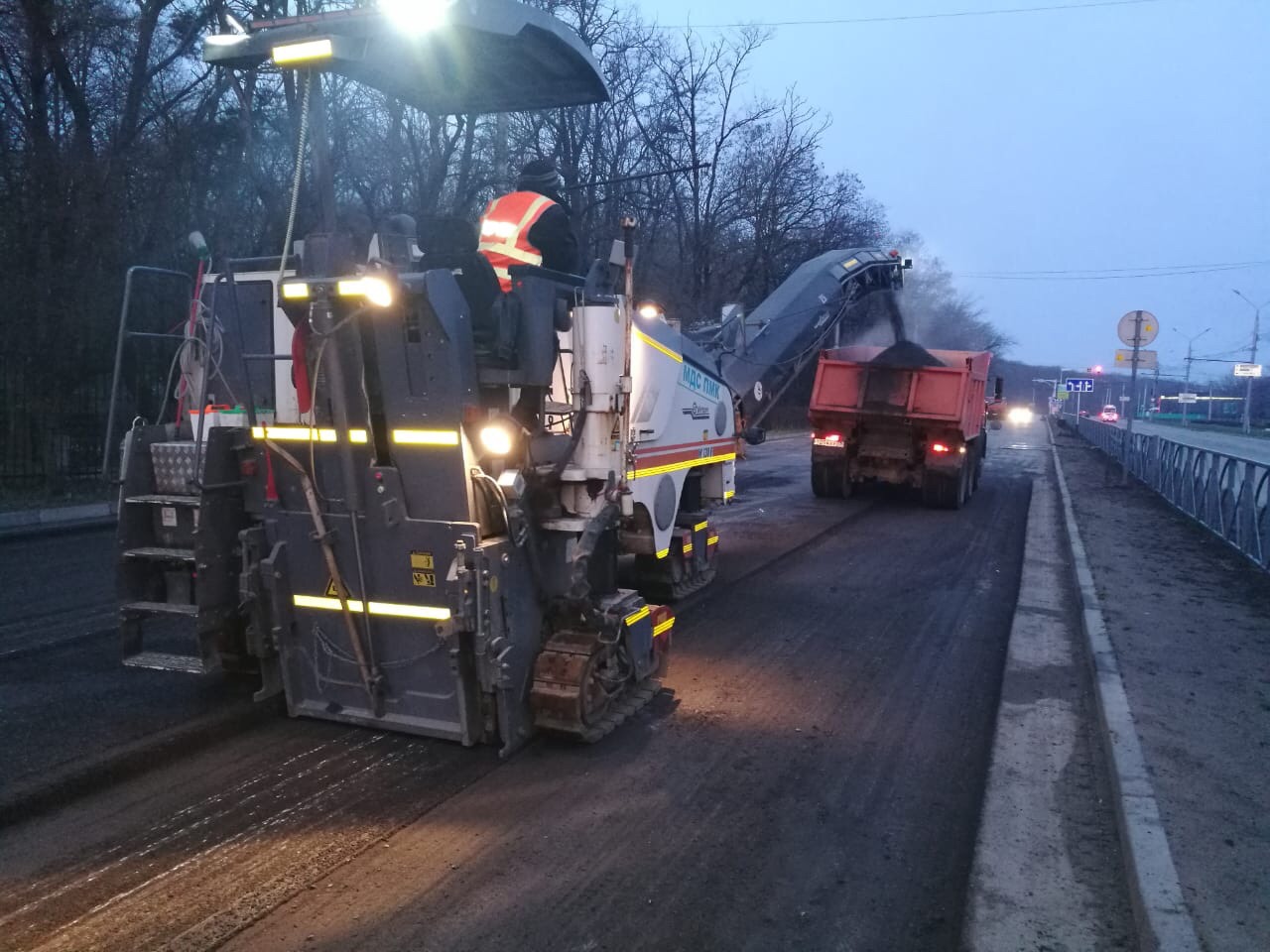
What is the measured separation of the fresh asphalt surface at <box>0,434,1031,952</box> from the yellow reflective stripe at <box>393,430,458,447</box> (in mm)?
1708

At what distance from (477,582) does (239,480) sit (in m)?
1.62

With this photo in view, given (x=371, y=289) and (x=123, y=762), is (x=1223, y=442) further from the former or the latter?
(x=123, y=762)

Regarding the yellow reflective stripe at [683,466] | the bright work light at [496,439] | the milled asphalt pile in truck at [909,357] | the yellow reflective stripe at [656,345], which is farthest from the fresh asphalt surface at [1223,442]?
the bright work light at [496,439]

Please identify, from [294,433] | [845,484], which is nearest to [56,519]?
[294,433]

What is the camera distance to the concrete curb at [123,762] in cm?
455

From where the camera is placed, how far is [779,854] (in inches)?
168

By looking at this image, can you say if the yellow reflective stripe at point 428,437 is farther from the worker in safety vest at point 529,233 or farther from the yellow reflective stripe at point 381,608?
the worker in safety vest at point 529,233

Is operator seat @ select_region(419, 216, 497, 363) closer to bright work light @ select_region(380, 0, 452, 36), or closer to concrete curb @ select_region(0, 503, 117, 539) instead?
bright work light @ select_region(380, 0, 452, 36)

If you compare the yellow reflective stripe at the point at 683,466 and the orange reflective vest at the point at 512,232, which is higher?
the orange reflective vest at the point at 512,232

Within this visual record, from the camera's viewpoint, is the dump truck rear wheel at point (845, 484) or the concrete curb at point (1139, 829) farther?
the dump truck rear wheel at point (845, 484)

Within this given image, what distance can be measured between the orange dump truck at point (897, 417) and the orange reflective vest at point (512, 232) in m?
10.8

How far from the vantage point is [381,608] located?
5.16 metres

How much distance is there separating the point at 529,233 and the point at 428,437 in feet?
5.30

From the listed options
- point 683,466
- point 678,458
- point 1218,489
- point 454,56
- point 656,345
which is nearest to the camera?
point 454,56
